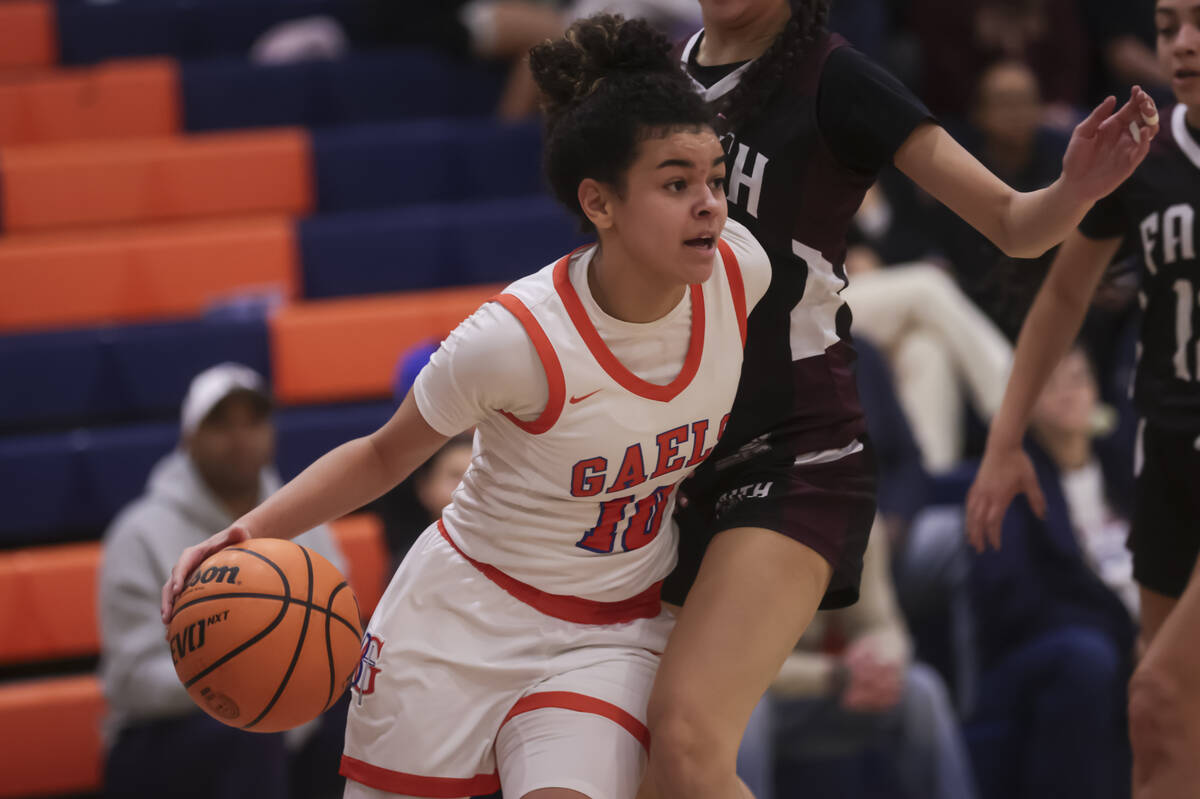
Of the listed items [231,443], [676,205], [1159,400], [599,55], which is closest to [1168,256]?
[1159,400]

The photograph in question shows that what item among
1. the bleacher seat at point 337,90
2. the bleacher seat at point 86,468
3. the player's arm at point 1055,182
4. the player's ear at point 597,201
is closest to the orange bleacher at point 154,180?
the bleacher seat at point 337,90

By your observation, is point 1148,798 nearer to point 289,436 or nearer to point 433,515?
point 433,515

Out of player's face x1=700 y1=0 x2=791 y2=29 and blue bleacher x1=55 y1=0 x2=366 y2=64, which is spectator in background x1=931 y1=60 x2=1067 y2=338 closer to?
player's face x1=700 y1=0 x2=791 y2=29

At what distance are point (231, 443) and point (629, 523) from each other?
86.0 inches

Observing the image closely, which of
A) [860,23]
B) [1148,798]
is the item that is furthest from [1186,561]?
[860,23]

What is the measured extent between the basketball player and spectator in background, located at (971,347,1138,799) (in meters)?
2.52

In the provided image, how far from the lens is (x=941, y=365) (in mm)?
5676

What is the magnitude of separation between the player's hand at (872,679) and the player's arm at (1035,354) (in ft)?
4.60

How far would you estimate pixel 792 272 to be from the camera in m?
2.63

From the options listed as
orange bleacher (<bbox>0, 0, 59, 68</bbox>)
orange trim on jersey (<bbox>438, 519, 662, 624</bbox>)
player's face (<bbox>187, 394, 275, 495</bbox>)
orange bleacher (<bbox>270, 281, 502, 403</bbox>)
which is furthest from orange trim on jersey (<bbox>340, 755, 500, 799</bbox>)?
orange bleacher (<bbox>0, 0, 59, 68</bbox>)

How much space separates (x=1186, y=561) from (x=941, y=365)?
8.86 ft

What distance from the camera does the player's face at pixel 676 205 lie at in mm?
2381

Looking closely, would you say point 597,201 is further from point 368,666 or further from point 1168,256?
point 1168,256

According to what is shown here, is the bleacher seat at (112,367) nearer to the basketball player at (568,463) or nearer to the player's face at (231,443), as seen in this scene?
the player's face at (231,443)
